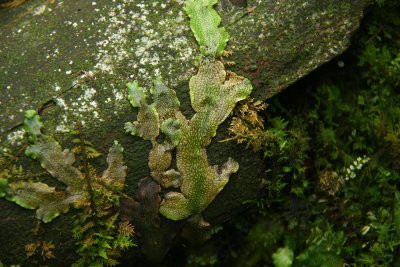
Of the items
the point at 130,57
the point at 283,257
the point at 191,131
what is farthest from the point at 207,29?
the point at 283,257

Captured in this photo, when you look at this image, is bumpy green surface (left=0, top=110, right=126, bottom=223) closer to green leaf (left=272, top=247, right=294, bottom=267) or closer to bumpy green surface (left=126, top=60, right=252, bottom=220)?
bumpy green surface (left=126, top=60, right=252, bottom=220)

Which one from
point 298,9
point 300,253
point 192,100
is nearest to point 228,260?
point 300,253

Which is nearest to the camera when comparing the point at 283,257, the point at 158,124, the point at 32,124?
the point at 32,124

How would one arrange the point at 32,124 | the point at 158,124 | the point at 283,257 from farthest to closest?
1. the point at 283,257
2. the point at 158,124
3. the point at 32,124

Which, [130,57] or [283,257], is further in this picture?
[283,257]

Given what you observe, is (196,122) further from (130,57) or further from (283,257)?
(283,257)
